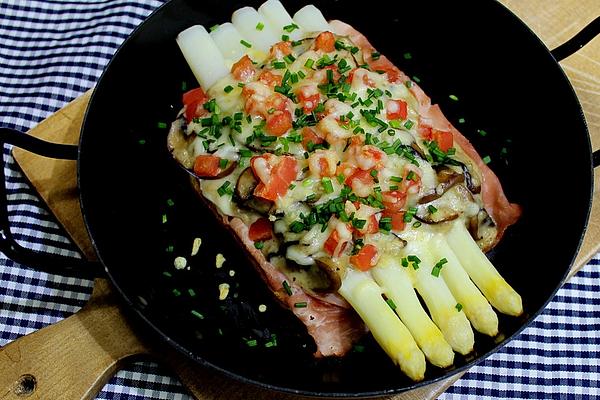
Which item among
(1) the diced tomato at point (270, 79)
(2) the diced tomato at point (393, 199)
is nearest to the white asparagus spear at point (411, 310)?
(2) the diced tomato at point (393, 199)

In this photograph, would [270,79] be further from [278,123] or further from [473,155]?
[473,155]

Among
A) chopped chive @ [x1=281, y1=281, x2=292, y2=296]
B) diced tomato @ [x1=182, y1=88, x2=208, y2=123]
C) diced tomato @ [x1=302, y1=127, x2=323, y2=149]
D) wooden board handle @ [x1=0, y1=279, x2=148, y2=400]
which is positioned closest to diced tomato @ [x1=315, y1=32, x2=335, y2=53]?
diced tomato @ [x1=302, y1=127, x2=323, y2=149]

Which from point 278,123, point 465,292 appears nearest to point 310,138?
point 278,123

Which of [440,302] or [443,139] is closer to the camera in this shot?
[440,302]

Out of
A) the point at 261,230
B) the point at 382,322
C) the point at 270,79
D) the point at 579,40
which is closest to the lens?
the point at 382,322

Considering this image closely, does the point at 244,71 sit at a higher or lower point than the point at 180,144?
higher

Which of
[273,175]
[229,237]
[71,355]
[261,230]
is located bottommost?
[71,355]

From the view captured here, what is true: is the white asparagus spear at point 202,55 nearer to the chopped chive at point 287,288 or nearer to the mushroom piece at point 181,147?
the mushroom piece at point 181,147
